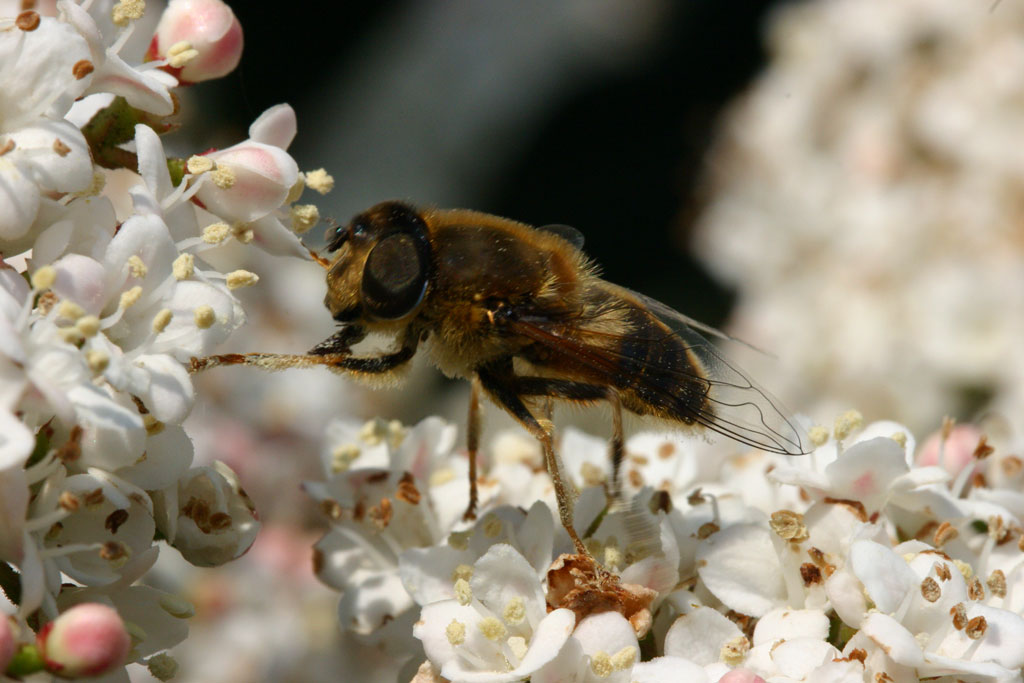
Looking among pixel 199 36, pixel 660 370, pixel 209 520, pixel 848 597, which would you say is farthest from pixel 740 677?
pixel 199 36

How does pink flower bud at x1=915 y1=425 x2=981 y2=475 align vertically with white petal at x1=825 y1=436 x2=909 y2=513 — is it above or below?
below

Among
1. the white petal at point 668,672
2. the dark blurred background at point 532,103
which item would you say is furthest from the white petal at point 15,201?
the dark blurred background at point 532,103

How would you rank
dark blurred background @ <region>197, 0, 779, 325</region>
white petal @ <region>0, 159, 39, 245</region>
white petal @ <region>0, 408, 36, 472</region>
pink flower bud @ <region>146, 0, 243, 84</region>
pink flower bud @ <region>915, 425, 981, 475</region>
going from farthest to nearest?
dark blurred background @ <region>197, 0, 779, 325</region> → pink flower bud @ <region>915, 425, 981, 475</region> → pink flower bud @ <region>146, 0, 243, 84</region> → white petal @ <region>0, 159, 39, 245</region> → white petal @ <region>0, 408, 36, 472</region>

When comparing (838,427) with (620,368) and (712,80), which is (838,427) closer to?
(620,368)

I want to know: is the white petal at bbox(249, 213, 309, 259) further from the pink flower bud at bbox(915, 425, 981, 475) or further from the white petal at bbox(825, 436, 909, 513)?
the pink flower bud at bbox(915, 425, 981, 475)

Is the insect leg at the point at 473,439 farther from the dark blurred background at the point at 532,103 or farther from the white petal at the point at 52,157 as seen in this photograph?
the dark blurred background at the point at 532,103

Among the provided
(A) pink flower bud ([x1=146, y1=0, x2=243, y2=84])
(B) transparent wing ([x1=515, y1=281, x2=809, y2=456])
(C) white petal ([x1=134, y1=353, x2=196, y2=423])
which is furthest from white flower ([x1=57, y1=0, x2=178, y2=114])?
(B) transparent wing ([x1=515, y1=281, x2=809, y2=456])
